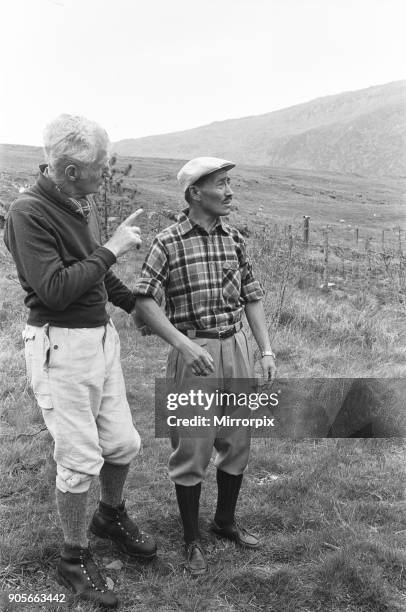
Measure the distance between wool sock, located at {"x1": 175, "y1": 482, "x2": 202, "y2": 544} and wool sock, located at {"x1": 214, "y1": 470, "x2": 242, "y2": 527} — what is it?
18cm

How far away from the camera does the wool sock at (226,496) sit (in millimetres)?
3188

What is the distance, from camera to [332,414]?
5.07 m

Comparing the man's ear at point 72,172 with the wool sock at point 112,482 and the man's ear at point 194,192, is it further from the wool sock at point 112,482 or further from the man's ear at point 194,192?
the wool sock at point 112,482

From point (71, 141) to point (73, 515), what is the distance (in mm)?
1651

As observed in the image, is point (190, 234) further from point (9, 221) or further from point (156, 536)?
point (156, 536)

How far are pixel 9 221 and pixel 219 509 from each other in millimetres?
1920

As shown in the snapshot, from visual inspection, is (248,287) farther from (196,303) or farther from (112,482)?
(112,482)

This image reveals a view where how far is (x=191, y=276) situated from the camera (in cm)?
294

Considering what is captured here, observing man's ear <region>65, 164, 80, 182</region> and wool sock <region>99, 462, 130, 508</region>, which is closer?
man's ear <region>65, 164, 80, 182</region>

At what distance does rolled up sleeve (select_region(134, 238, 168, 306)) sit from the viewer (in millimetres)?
2898

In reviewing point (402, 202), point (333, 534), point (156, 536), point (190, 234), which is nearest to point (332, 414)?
point (333, 534)

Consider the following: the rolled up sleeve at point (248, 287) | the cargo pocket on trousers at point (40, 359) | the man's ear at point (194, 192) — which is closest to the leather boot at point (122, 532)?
the cargo pocket on trousers at point (40, 359)

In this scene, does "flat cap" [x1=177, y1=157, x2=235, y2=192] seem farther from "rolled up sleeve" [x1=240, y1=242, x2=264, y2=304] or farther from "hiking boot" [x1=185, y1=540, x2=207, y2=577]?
"hiking boot" [x1=185, y1=540, x2=207, y2=577]

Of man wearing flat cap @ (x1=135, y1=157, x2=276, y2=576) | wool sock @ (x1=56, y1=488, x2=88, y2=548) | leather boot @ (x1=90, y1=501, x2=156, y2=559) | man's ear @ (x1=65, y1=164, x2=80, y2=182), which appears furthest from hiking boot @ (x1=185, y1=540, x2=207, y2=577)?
man's ear @ (x1=65, y1=164, x2=80, y2=182)
